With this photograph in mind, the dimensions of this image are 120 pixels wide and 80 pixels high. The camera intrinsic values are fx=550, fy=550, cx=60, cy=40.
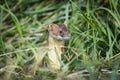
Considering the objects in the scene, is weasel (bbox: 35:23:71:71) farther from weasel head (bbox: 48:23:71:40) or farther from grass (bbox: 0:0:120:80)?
grass (bbox: 0:0:120:80)

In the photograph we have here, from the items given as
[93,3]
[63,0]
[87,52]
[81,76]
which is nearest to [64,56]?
[87,52]

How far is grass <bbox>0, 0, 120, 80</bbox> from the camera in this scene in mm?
5879

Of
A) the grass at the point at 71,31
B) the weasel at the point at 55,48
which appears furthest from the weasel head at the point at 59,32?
the grass at the point at 71,31

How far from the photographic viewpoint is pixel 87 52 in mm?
6207

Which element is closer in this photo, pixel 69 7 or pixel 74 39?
pixel 74 39

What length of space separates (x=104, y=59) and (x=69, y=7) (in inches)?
53.9

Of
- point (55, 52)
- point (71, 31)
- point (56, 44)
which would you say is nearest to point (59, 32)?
point (56, 44)

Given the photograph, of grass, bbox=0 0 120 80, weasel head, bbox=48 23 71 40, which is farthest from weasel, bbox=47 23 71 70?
grass, bbox=0 0 120 80

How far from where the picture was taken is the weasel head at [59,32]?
5970mm

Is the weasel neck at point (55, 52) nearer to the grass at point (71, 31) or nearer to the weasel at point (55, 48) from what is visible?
the weasel at point (55, 48)

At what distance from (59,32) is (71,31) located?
21.1 inches

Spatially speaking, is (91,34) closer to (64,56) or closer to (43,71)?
(64,56)

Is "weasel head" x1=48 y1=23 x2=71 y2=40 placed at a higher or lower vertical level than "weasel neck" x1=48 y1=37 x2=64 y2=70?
higher

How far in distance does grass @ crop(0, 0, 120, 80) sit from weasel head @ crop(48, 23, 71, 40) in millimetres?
209
